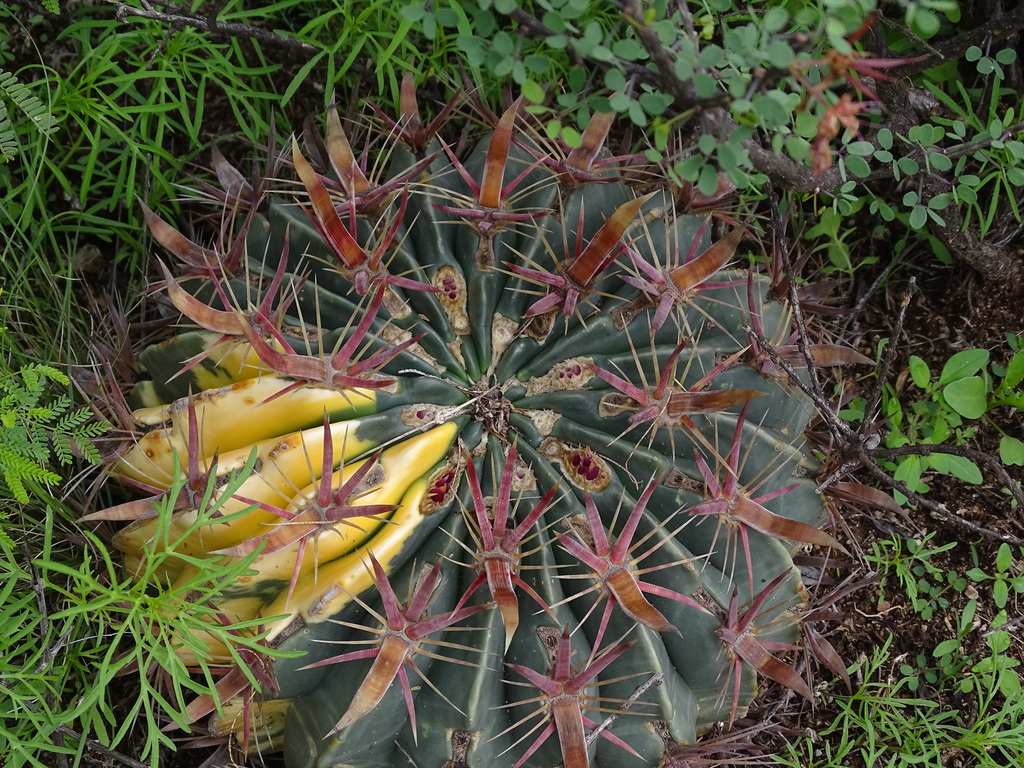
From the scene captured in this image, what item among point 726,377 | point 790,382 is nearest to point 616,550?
point 726,377

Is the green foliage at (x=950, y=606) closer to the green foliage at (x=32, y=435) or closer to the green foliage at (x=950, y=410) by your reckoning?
the green foliage at (x=950, y=410)

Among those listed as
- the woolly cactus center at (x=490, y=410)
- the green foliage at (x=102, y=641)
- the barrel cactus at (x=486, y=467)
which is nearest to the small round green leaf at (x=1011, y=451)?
the barrel cactus at (x=486, y=467)

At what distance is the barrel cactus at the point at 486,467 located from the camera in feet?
5.40

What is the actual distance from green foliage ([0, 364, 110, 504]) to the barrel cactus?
0.12 meters

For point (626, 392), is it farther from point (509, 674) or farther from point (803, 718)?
point (803, 718)

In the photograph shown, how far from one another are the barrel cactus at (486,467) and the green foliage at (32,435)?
0.41 feet

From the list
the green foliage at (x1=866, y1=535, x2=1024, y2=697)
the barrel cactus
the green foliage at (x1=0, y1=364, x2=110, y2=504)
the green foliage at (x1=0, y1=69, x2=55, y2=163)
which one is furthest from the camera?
the green foliage at (x1=866, y1=535, x2=1024, y2=697)

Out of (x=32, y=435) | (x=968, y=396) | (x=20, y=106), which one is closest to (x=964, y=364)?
(x=968, y=396)

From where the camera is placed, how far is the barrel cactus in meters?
1.64

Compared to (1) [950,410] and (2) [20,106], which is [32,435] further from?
(1) [950,410]

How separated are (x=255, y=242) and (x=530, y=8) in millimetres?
1077

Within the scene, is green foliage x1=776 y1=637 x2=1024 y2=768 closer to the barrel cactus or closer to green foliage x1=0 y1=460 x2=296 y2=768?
the barrel cactus

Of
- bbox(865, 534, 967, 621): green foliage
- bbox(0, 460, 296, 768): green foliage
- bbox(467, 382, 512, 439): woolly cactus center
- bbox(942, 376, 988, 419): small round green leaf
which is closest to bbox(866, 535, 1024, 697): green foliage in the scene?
bbox(865, 534, 967, 621): green foliage

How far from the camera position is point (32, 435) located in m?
1.91
